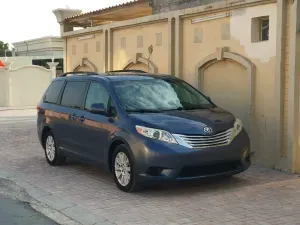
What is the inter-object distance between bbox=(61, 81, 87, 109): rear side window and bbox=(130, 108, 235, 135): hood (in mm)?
1742

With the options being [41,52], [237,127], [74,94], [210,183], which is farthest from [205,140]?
[41,52]

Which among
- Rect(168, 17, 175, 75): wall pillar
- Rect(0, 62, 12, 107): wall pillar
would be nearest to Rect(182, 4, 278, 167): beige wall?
Rect(168, 17, 175, 75): wall pillar

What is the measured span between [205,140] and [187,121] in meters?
0.40

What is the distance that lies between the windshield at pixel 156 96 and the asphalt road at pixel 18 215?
2099mm

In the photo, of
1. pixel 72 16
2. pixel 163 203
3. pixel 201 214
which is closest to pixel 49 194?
pixel 163 203

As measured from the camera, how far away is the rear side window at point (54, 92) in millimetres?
9766

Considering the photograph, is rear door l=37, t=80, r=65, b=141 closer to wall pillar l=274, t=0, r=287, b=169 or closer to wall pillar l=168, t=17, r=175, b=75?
wall pillar l=168, t=17, r=175, b=75

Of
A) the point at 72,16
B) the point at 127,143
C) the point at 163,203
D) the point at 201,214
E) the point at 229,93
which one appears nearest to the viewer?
the point at 201,214

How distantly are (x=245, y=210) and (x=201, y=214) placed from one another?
0.59 m

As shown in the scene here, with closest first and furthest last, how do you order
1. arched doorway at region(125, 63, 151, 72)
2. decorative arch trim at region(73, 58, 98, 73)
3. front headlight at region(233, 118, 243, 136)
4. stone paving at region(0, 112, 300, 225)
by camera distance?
stone paving at region(0, 112, 300, 225) < front headlight at region(233, 118, 243, 136) < arched doorway at region(125, 63, 151, 72) < decorative arch trim at region(73, 58, 98, 73)

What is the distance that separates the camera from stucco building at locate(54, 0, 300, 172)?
849 cm

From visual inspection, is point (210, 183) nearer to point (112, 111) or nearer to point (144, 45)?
point (112, 111)

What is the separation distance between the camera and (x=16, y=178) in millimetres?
8742

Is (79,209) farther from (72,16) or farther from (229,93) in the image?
(72,16)
